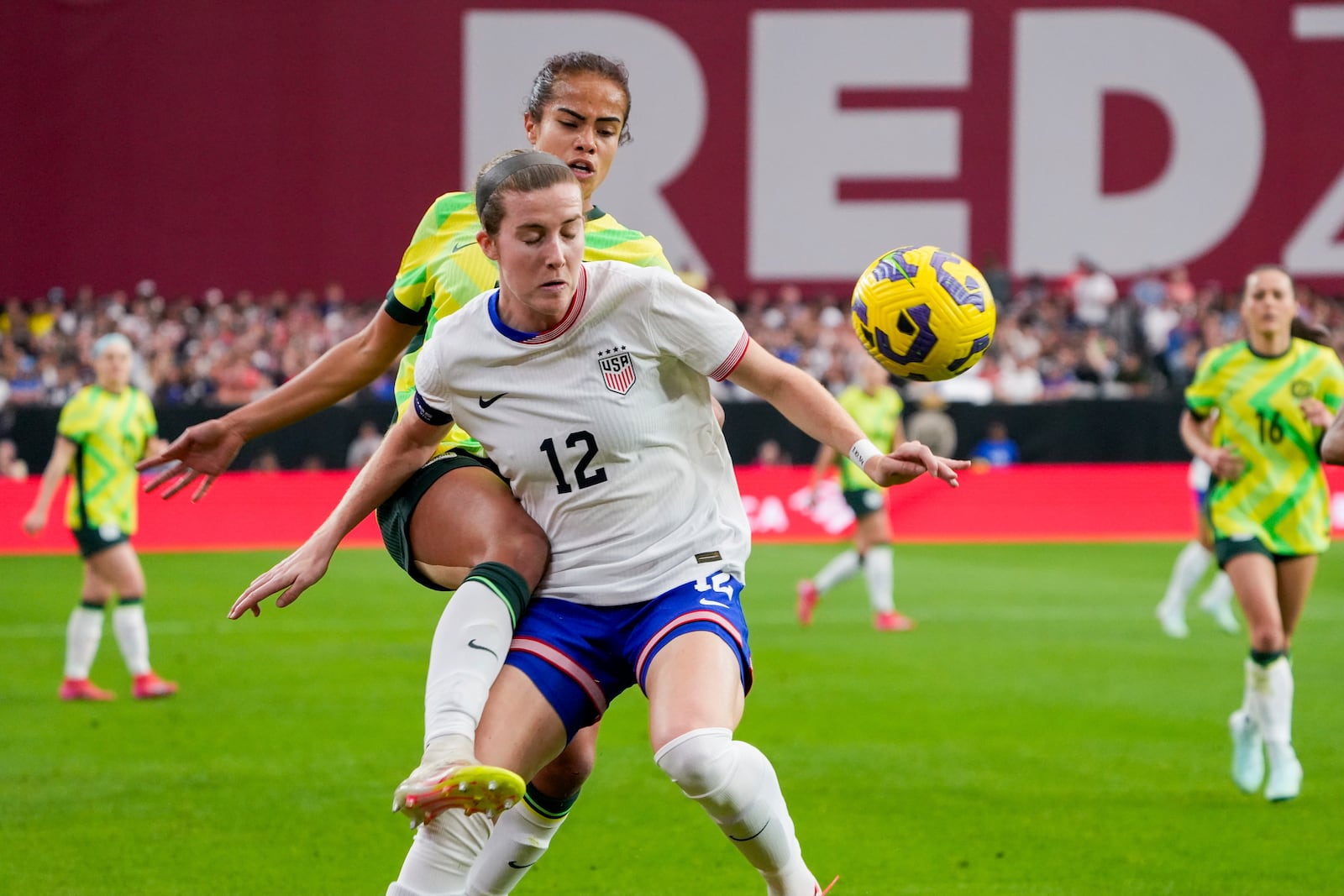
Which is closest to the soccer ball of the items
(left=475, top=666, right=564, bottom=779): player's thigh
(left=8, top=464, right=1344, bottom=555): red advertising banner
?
(left=475, top=666, right=564, bottom=779): player's thigh

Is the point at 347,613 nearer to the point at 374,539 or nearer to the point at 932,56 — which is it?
the point at 374,539

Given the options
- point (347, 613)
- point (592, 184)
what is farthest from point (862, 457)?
point (347, 613)

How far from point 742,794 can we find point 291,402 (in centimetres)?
184

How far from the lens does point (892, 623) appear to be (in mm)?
13570

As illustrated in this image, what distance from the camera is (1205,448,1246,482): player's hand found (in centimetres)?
791

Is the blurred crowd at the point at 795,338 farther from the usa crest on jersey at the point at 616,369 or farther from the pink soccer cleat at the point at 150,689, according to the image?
the usa crest on jersey at the point at 616,369

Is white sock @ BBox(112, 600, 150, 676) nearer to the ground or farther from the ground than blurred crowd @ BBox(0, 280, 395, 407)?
nearer to the ground

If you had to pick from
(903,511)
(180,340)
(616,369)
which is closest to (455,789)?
(616,369)

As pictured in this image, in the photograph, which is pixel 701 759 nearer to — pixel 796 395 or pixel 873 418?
pixel 796 395

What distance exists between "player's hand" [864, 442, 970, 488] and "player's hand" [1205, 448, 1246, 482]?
4408 mm

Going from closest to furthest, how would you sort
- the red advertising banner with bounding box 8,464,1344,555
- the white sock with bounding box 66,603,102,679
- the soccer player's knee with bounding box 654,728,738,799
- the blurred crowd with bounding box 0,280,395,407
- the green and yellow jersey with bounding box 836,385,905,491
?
the soccer player's knee with bounding box 654,728,738,799 → the white sock with bounding box 66,603,102,679 → the green and yellow jersey with bounding box 836,385,905,491 → the red advertising banner with bounding box 8,464,1344,555 → the blurred crowd with bounding box 0,280,395,407

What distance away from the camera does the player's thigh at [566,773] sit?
477 centimetres

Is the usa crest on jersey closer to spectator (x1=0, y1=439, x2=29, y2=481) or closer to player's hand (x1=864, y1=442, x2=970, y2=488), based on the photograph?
player's hand (x1=864, y1=442, x2=970, y2=488)

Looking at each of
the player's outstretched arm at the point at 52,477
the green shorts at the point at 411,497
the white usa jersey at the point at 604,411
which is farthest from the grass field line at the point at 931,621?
the white usa jersey at the point at 604,411
